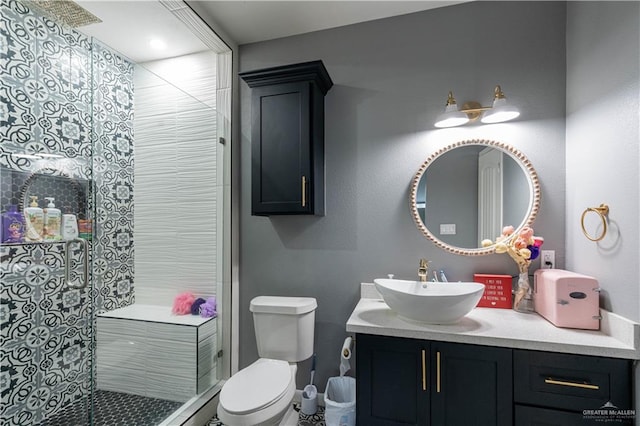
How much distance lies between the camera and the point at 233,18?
6.54 feet

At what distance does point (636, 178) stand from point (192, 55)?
2777 mm

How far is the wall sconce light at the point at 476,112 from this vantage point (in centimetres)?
163

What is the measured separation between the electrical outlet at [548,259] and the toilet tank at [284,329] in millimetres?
1397

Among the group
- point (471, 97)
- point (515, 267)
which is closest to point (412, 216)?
point (515, 267)

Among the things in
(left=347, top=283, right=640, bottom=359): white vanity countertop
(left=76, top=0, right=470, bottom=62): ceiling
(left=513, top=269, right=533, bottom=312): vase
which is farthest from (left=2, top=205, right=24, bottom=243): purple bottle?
(left=513, top=269, right=533, bottom=312): vase

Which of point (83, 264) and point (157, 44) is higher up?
point (157, 44)

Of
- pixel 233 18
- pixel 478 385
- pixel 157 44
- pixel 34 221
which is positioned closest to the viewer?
pixel 478 385

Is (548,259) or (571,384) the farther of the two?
(548,259)

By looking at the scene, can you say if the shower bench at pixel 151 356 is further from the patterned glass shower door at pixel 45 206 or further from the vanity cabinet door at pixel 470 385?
the vanity cabinet door at pixel 470 385

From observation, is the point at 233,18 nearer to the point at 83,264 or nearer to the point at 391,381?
the point at 83,264

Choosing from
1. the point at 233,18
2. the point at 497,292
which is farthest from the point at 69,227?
the point at 497,292

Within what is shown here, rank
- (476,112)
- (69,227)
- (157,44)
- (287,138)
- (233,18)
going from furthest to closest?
1. (157,44)
2. (233,18)
3. (287,138)
4. (476,112)
5. (69,227)

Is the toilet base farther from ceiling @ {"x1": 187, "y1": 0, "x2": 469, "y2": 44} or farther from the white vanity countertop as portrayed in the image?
ceiling @ {"x1": 187, "y1": 0, "x2": 469, "y2": 44}

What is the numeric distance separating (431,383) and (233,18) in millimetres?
2498
